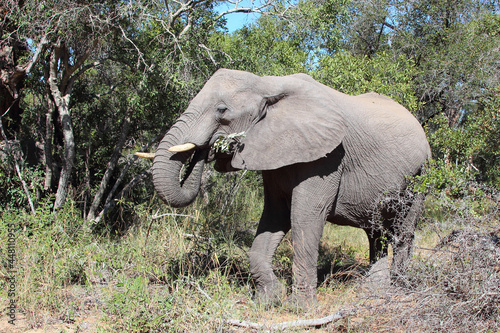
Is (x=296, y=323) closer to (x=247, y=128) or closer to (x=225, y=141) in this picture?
(x=225, y=141)

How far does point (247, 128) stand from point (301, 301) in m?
1.76

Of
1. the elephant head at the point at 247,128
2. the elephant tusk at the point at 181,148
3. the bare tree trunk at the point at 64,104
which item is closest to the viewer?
the elephant tusk at the point at 181,148

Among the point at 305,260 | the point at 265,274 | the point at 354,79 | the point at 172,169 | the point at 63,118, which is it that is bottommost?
the point at 265,274

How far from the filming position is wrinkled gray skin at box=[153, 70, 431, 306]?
4570 millimetres

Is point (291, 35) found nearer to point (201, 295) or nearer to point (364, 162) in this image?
point (364, 162)

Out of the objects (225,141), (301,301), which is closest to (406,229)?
(301,301)

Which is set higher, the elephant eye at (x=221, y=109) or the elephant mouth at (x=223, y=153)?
the elephant eye at (x=221, y=109)

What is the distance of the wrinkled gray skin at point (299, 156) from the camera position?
180 inches

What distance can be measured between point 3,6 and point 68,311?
4162 millimetres

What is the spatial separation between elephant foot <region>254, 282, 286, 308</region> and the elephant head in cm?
126

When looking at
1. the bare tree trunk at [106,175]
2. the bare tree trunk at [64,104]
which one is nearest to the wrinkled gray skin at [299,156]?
the bare tree trunk at [106,175]

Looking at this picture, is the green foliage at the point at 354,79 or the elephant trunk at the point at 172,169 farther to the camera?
the green foliage at the point at 354,79

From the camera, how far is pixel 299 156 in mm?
4828

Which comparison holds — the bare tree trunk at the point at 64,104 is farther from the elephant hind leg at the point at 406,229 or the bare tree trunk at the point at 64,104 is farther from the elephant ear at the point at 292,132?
the elephant hind leg at the point at 406,229
